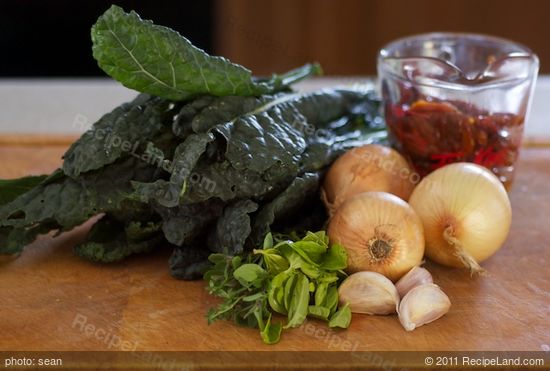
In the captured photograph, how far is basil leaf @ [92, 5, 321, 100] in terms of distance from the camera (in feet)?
4.51

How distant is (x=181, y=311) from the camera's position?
1.33 metres

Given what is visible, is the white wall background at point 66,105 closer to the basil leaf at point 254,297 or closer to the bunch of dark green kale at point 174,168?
the bunch of dark green kale at point 174,168

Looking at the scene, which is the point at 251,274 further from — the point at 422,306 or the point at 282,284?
the point at 422,306

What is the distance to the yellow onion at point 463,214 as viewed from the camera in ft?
4.58

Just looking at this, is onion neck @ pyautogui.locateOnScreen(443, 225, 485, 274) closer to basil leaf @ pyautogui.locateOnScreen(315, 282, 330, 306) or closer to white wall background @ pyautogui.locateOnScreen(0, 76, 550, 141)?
basil leaf @ pyautogui.locateOnScreen(315, 282, 330, 306)

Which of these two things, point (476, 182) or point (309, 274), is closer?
point (309, 274)

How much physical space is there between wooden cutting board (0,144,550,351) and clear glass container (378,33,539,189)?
0.63 ft

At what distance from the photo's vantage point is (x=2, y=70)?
11.6 feet

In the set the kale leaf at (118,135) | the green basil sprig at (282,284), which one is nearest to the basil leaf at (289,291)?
the green basil sprig at (282,284)

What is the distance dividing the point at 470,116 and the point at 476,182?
0.24 m

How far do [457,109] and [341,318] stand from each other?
0.56 metres

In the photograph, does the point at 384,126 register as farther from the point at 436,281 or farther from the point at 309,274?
the point at 309,274

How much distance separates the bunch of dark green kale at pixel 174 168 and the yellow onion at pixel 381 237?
121mm

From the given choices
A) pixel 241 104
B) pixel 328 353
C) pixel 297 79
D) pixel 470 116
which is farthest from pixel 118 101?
pixel 328 353
